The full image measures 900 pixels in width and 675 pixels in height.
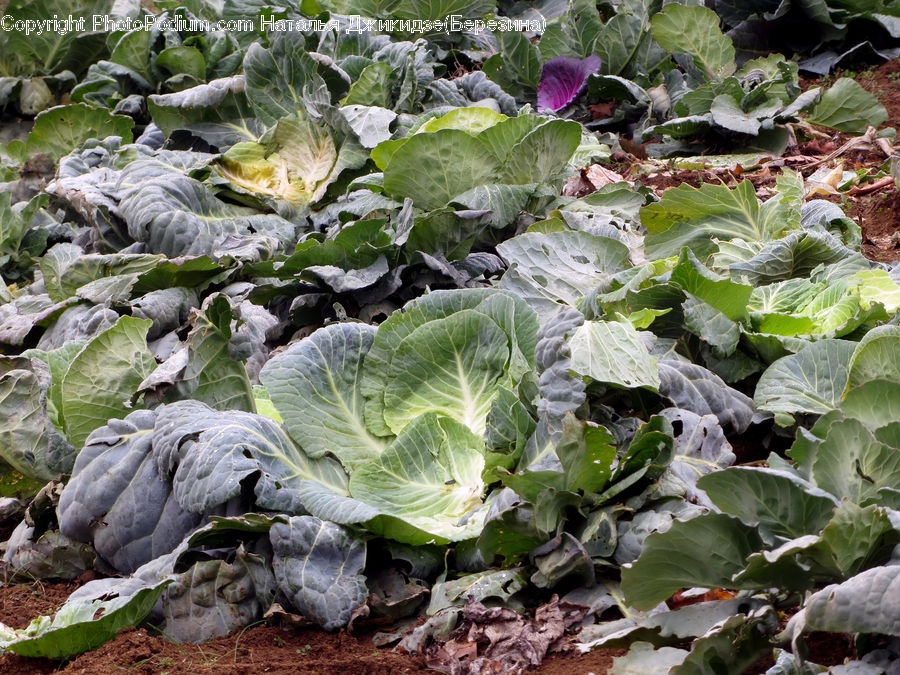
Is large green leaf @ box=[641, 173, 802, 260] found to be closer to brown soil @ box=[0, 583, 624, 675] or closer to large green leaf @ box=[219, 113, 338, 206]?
large green leaf @ box=[219, 113, 338, 206]

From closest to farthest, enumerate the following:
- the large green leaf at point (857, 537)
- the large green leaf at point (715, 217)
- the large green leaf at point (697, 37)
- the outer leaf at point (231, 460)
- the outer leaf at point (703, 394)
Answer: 1. the large green leaf at point (857, 537)
2. the outer leaf at point (231, 460)
3. the outer leaf at point (703, 394)
4. the large green leaf at point (715, 217)
5. the large green leaf at point (697, 37)

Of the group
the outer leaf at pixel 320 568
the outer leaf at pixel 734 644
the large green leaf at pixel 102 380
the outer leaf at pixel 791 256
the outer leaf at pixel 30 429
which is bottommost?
the outer leaf at pixel 30 429

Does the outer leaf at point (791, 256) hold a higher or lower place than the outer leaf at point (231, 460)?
higher

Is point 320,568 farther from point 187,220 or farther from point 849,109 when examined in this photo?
point 849,109

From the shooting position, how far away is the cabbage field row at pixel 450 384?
2080 mm

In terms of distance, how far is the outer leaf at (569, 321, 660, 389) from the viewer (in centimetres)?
265

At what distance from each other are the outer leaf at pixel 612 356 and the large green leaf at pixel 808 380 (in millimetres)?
409

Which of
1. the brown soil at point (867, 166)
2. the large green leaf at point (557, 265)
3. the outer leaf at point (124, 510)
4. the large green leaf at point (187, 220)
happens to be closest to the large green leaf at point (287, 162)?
the large green leaf at point (187, 220)

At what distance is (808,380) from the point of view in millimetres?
2871

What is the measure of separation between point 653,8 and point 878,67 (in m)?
1.67

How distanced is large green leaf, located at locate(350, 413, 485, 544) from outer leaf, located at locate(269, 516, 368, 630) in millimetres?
172

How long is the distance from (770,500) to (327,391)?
1586mm

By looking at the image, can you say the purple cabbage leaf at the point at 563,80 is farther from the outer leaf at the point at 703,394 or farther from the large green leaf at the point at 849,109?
the outer leaf at the point at 703,394

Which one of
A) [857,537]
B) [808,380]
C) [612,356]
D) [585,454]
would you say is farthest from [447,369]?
[857,537]
